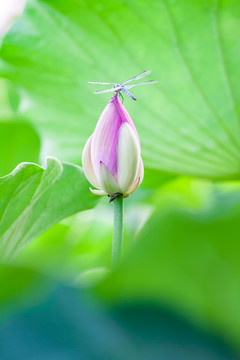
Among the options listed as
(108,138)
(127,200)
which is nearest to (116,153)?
(108,138)

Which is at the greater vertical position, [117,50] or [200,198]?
[117,50]

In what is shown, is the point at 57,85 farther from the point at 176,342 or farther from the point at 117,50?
the point at 176,342

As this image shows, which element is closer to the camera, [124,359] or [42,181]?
[124,359]

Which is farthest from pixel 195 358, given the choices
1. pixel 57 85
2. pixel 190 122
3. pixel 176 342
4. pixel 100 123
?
pixel 57 85

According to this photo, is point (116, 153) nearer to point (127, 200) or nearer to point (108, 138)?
point (108, 138)

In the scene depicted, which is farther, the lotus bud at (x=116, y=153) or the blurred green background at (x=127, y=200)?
the lotus bud at (x=116, y=153)
